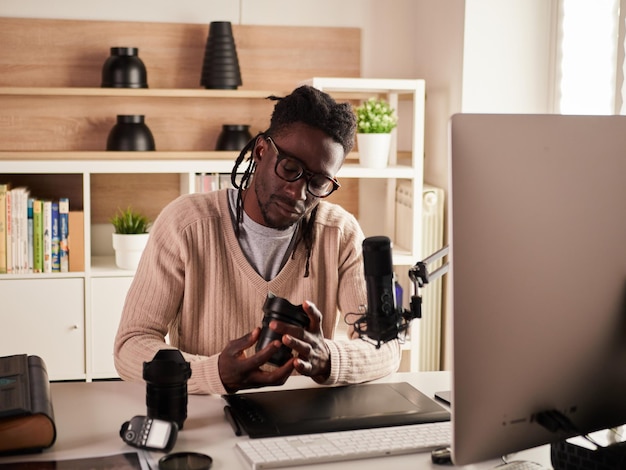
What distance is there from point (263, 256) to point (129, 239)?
1.29 metres

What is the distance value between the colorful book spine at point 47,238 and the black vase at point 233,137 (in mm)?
687

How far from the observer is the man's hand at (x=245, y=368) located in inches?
60.0

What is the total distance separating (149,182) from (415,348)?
4.13ft

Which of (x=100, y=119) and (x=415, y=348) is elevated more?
(x=100, y=119)

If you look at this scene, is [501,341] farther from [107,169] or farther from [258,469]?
[107,169]

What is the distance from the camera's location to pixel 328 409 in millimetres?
1524

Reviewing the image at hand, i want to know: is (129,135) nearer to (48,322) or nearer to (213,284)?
(48,322)

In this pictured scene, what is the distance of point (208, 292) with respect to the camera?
1.96 meters

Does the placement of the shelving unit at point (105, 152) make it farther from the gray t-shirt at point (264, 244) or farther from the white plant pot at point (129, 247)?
the gray t-shirt at point (264, 244)

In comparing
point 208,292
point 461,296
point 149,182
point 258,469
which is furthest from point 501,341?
point 149,182

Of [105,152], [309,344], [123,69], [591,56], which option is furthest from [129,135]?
[309,344]

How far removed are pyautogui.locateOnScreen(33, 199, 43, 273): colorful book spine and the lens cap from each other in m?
2.02

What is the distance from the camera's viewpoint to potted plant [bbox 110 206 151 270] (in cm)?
319

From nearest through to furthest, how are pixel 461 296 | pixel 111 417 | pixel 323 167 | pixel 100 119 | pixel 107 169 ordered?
pixel 461 296 < pixel 111 417 < pixel 323 167 < pixel 107 169 < pixel 100 119
